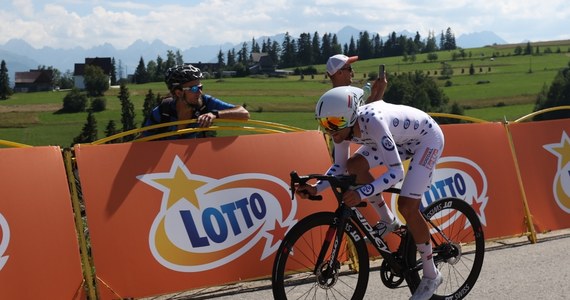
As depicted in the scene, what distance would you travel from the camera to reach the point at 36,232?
4.70 meters

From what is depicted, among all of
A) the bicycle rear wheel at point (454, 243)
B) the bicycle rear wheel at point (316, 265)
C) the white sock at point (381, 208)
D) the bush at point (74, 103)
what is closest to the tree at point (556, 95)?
the bush at point (74, 103)

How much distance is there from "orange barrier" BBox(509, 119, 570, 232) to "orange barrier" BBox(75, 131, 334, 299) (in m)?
3.03

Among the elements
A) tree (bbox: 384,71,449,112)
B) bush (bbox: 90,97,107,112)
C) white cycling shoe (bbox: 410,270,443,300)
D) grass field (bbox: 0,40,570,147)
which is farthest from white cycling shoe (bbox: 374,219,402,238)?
bush (bbox: 90,97,107,112)

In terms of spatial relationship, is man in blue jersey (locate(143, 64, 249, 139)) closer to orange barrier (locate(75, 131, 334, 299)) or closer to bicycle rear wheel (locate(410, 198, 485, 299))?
orange barrier (locate(75, 131, 334, 299))

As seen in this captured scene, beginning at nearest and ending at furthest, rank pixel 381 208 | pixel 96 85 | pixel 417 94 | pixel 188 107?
pixel 381 208, pixel 188 107, pixel 417 94, pixel 96 85

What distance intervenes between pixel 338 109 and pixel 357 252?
1.09 meters

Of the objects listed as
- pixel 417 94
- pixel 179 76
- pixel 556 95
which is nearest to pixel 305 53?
pixel 417 94

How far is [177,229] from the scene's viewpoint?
530 centimetres

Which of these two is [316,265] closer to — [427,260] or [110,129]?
[427,260]

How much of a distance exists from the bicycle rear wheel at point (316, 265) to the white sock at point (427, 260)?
1.57 ft

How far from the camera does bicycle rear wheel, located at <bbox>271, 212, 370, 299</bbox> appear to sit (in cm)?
411

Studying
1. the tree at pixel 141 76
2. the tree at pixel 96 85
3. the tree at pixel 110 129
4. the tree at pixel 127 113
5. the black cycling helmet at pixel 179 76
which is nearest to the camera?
the black cycling helmet at pixel 179 76

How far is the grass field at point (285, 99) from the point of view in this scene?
235 ft

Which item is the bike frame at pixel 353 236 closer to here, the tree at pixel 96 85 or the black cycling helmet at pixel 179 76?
the black cycling helmet at pixel 179 76
